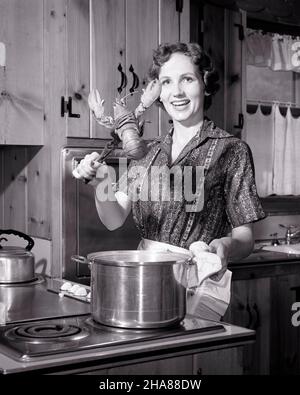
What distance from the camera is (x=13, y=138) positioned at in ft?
9.40

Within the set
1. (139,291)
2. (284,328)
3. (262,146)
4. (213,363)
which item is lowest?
(284,328)

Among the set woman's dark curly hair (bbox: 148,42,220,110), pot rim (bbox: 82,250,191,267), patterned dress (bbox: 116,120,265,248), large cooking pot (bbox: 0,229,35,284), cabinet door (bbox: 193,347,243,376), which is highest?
woman's dark curly hair (bbox: 148,42,220,110)

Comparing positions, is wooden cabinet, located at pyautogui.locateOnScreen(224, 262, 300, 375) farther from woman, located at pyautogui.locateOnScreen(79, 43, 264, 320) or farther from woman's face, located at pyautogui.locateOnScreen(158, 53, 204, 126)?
woman's face, located at pyautogui.locateOnScreen(158, 53, 204, 126)

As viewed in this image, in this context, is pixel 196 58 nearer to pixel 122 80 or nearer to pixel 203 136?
pixel 203 136

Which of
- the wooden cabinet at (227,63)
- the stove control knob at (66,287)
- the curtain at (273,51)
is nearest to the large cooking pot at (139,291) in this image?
Result: the stove control knob at (66,287)

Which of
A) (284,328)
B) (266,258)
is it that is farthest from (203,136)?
(284,328)

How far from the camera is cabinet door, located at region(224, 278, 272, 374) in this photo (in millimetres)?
3336

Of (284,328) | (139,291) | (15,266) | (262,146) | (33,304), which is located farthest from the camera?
(262,146)

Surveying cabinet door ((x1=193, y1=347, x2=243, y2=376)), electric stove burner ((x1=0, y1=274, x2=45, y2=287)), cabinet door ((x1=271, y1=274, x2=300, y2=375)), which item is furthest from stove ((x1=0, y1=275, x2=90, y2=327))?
cabinet door ((x1=271, y1=274, x2=300, y2=375))

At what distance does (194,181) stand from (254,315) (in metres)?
1.39

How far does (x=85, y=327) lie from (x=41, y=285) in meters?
0.83

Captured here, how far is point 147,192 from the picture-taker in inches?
90.7

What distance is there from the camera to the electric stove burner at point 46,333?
153 cm

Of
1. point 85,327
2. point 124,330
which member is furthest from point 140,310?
point 85,327
